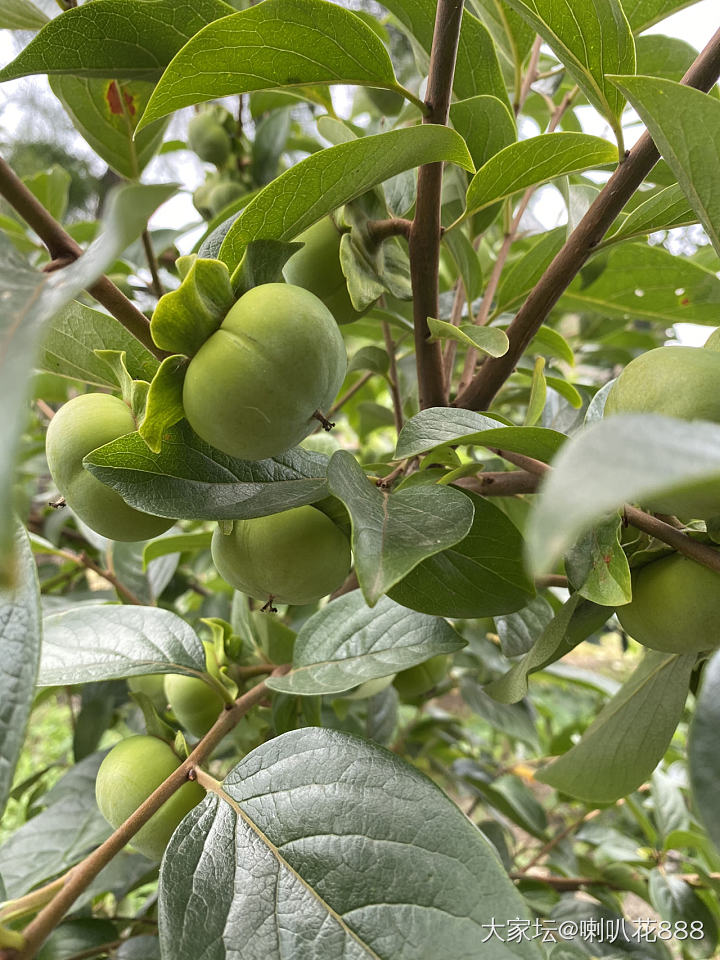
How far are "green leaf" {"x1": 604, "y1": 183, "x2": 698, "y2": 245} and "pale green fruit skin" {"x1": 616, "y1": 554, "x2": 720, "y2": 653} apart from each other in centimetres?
23

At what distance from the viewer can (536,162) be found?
1.45 feet

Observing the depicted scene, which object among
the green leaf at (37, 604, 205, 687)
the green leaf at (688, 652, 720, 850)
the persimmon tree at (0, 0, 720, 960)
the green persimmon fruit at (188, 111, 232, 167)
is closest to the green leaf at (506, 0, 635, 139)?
the persimmon tree at (0, 0, 720, 960)

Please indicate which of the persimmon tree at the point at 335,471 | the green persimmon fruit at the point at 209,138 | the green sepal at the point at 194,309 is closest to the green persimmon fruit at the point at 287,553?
the persimmon tree at the point at 335,471

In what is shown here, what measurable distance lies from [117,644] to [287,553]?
216 mm

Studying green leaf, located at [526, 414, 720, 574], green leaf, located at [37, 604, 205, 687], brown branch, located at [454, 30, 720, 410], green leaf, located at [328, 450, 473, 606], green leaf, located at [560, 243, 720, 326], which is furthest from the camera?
green leaf, located at [560, 243, 720, 326]

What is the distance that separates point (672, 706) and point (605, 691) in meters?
0.63

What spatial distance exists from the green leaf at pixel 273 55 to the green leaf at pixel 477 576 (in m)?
0.27

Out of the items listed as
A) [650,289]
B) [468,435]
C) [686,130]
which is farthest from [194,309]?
[650,289]

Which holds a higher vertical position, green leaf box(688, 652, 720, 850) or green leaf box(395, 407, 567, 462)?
green leaf box(395, 407, 567, 462)

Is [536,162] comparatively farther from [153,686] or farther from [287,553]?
[153,686]

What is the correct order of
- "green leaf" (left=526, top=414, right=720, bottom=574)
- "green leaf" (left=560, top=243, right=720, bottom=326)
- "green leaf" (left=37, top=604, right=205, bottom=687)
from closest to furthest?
"green leaf" (left=526, top=414, right=720, bottom=574) → "green leaf" (left=37, top=604, right=205, bottom=687) → "green leaf" (left=560, top=243, right=720, bottom=326)

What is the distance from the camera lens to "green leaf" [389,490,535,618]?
0.43m

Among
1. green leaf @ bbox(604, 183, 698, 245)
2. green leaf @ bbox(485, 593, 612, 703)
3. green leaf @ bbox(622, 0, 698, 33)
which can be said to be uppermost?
green leaf @ bbox(622, 0, 698, 33)

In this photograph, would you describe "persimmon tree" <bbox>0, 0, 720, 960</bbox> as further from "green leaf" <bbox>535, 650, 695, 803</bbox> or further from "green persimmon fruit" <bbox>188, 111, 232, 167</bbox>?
"green persimmon fruit" <bbox>188, 111, 232, 167</bbox>
